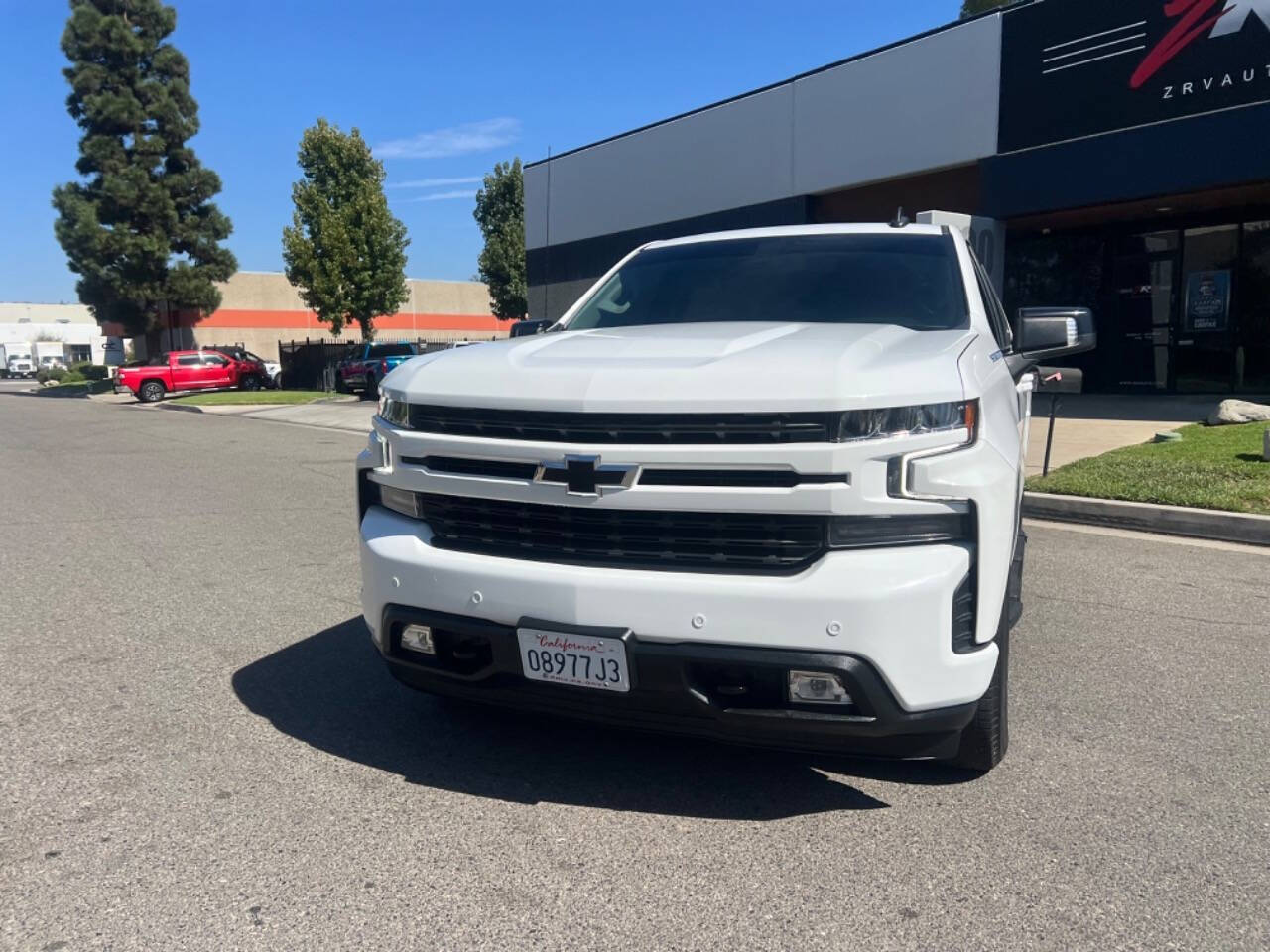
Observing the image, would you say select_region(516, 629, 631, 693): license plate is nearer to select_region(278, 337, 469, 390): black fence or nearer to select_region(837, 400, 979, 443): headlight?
select_region(837, 400, 979, 443): headlight

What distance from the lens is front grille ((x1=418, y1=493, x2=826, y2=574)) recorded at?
2877mm

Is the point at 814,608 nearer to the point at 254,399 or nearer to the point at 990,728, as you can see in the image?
the point at 990,728

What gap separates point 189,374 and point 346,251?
678cm

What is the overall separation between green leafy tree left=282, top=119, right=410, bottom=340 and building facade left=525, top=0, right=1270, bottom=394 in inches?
689

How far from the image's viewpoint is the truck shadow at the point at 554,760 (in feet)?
10.9

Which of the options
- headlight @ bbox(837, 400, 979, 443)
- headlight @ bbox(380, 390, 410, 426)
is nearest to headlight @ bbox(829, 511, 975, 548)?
headlight @ bbox(837, 400, 979, 443)

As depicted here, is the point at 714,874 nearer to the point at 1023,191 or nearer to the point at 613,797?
the point at 613,797

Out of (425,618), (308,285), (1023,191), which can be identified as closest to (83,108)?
(308,285)

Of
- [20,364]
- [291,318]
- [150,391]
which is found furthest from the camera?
[20,364]

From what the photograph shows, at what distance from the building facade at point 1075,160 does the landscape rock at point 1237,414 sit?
10.7 feet

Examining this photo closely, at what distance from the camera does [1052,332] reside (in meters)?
4.13

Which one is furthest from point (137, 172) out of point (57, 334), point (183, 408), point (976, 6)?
point (57, 334)

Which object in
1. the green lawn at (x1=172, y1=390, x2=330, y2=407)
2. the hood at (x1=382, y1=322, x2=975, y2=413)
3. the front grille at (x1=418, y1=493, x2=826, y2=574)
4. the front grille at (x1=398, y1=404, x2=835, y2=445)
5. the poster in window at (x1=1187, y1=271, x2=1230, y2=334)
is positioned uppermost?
the poster in window at (x1=1187, y1=271, x2=1230, y2=334)

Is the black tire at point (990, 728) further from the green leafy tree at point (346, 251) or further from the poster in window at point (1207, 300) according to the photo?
the green leafy tree at point (346, 251)
